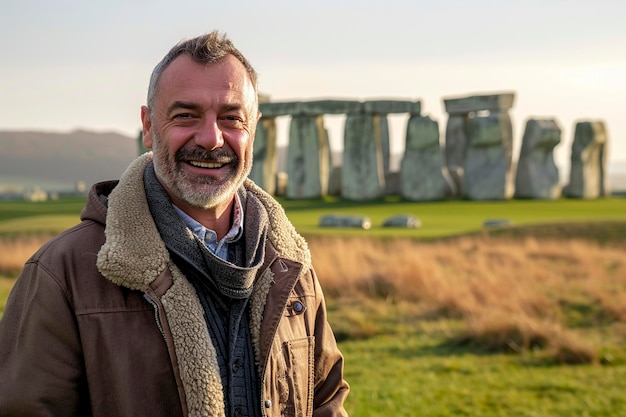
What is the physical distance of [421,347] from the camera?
28.5ft

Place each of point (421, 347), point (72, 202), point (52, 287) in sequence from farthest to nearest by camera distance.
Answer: point (72, 202)
point (421, 347)
point (52, 287)

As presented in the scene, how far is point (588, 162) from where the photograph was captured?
87.6 feet

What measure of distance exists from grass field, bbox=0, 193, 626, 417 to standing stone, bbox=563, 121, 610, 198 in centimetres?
1106

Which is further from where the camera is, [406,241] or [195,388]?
[406,241]

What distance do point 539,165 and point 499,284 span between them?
53.6 feet

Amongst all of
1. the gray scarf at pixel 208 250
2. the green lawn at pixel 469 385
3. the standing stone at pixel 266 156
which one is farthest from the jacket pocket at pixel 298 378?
the standing stone at pixel 266 156

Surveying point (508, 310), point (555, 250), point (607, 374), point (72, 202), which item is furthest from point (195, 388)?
point (72, 202)

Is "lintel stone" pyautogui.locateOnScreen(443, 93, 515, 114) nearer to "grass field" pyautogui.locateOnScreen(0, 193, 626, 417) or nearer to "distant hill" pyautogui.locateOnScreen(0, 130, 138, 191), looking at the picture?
"grass field" pyautogui.locateOnScreen(0, 193, 626, 417)

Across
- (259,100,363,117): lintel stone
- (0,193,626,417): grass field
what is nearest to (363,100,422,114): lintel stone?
(259,100,363,117): lintel stone

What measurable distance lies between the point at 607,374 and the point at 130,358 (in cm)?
605

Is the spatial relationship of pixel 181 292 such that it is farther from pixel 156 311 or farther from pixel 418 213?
pixel 418 213

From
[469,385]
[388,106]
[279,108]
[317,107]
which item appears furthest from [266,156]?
[469,385]

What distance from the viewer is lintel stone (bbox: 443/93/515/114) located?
26375mm

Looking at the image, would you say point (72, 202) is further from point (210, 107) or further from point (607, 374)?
point (210, 107)
